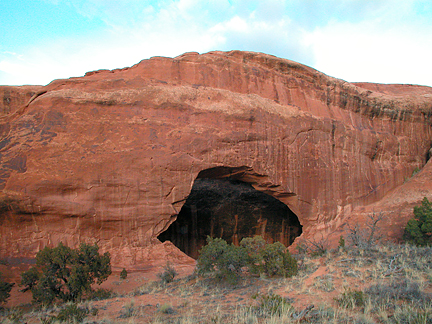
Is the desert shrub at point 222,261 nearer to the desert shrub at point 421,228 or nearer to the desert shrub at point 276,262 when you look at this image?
the desert shrub at point 276,262

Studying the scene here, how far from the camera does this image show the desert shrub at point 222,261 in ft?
24.1

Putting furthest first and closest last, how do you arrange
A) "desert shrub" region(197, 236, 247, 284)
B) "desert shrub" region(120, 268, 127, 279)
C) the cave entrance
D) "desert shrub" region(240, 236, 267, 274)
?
the cave entrance → "desert shrub" region(120, 268, 127, 279) → "desert shrub" region(240, 236, 267, 274) → "desert shrub" region(197, 236, 247, 284)

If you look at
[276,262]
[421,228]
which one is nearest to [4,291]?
[276,262]

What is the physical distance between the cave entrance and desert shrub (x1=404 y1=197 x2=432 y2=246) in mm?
6673

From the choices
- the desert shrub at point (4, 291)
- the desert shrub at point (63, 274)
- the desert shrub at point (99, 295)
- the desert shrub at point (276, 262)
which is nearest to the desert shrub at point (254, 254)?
the desert shrub at point (276, 262)

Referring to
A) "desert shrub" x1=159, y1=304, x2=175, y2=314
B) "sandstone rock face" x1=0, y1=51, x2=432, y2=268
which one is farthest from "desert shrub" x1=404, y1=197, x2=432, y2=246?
"desert shrub" x1=159, y1=304, x2=175, y2=314

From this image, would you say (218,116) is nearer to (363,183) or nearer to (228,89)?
(228,89)

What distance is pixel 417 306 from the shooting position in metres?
4.39

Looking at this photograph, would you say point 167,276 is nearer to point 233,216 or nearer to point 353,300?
point 353,300

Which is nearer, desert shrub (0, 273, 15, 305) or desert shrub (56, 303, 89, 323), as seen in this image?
desert shrub (56, 303, 89, 323)

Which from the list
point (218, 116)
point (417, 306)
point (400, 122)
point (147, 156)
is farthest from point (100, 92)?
point (400, 122)

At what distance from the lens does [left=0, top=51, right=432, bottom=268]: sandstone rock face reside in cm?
911

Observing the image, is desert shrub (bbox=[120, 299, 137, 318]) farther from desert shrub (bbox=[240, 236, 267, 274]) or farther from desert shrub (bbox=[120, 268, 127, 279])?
desert shrub (bbox=[240, 236, 267, 274])

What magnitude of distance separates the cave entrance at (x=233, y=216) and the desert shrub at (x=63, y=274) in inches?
352
